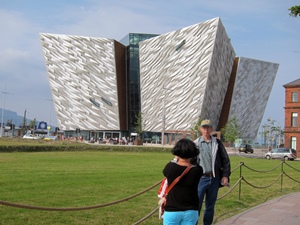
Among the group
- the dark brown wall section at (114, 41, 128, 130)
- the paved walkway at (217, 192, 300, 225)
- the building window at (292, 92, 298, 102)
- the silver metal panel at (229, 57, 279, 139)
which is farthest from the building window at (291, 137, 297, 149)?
the paved walkway at (217, 192, 300, 225)

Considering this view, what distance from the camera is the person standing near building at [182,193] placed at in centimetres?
417

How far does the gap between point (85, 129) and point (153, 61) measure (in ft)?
66.3

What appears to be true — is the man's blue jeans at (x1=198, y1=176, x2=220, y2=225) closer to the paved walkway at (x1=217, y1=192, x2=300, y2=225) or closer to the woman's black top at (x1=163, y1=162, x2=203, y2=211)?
the paved walkway at (x1=217, y1=192, x2=300, y2=225)

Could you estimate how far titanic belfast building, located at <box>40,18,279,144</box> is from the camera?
60.8 metres

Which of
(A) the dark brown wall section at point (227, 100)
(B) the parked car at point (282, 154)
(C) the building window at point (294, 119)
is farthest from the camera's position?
(A) the dark brown wall section at point (227, 100)

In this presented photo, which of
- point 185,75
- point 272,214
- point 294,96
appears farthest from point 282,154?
point 272,214

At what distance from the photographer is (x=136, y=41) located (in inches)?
2874

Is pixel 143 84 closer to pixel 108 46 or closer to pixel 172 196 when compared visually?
pixel 108 46

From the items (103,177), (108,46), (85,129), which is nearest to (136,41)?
(108,46)

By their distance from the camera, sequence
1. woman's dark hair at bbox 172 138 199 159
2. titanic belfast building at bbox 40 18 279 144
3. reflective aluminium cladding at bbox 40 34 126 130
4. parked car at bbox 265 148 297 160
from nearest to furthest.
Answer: woman's dark hair at bbox 172 138 199 159 < parked car at bbox 265 148 297 160 < titanic belfast building at bbox 40 18 279 144 < reflective aluminium cladding at bbox 40 34 126 130

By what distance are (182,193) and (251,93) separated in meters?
70.9

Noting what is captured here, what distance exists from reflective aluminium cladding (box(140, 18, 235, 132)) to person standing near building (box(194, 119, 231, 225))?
53.1 m

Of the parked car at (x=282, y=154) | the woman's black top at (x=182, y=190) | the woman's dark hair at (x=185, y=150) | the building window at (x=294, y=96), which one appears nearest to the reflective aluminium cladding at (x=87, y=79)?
the building window at (x=294, y=96)

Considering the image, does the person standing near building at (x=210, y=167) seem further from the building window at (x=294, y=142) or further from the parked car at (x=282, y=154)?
the building window at (x=294, y=142)
